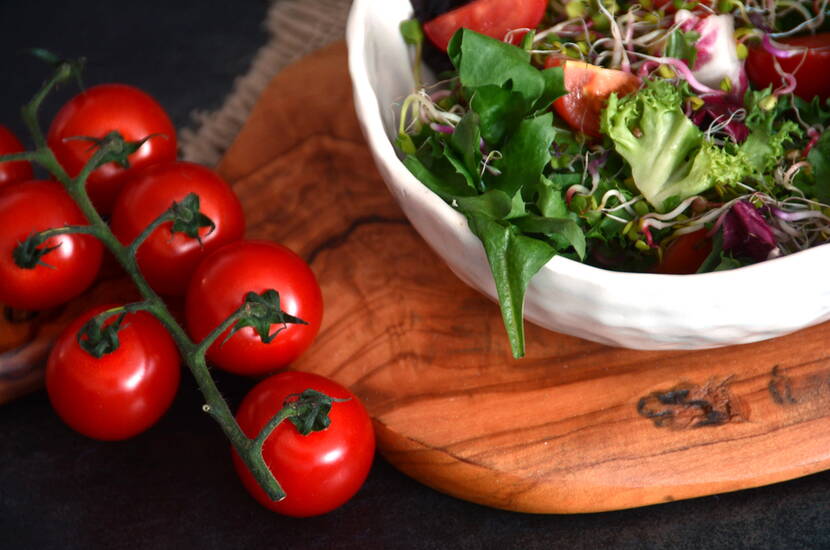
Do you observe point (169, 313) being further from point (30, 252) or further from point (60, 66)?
point (60, 66)

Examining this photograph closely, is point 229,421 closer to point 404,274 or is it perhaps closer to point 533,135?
point 404,274

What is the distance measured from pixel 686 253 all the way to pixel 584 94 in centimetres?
27

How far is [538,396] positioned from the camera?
138 cm

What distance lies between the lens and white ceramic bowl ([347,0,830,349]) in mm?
1126

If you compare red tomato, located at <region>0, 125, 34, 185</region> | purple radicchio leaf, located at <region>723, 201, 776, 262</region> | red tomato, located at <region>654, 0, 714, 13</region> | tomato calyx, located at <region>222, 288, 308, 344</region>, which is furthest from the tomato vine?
red tomato, located at <region>654, 0, 714, 13</region>

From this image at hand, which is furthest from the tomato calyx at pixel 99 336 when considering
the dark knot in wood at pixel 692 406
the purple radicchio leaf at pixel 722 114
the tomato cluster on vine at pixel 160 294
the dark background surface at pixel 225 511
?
the purple radicchio leaf at pixel 722 114

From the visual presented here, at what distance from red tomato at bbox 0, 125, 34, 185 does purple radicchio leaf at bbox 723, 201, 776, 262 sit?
3.88 feet

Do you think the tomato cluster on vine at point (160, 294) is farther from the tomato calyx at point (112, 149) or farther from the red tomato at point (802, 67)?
the red tomato at point (802, 67)

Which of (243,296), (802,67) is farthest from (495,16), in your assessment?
(243,296)

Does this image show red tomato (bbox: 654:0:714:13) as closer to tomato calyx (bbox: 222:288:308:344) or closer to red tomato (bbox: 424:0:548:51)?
red tomato (bbox: 424:0:548:51)

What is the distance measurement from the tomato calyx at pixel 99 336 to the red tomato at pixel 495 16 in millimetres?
649

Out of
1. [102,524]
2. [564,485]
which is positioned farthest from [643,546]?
[102,524]

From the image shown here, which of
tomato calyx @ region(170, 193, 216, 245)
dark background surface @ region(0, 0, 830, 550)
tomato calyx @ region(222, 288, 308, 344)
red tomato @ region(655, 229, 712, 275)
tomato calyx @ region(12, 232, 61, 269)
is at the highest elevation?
tomato calyx @ region(12, 232, 61, 269)

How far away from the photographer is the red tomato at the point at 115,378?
1390mm
